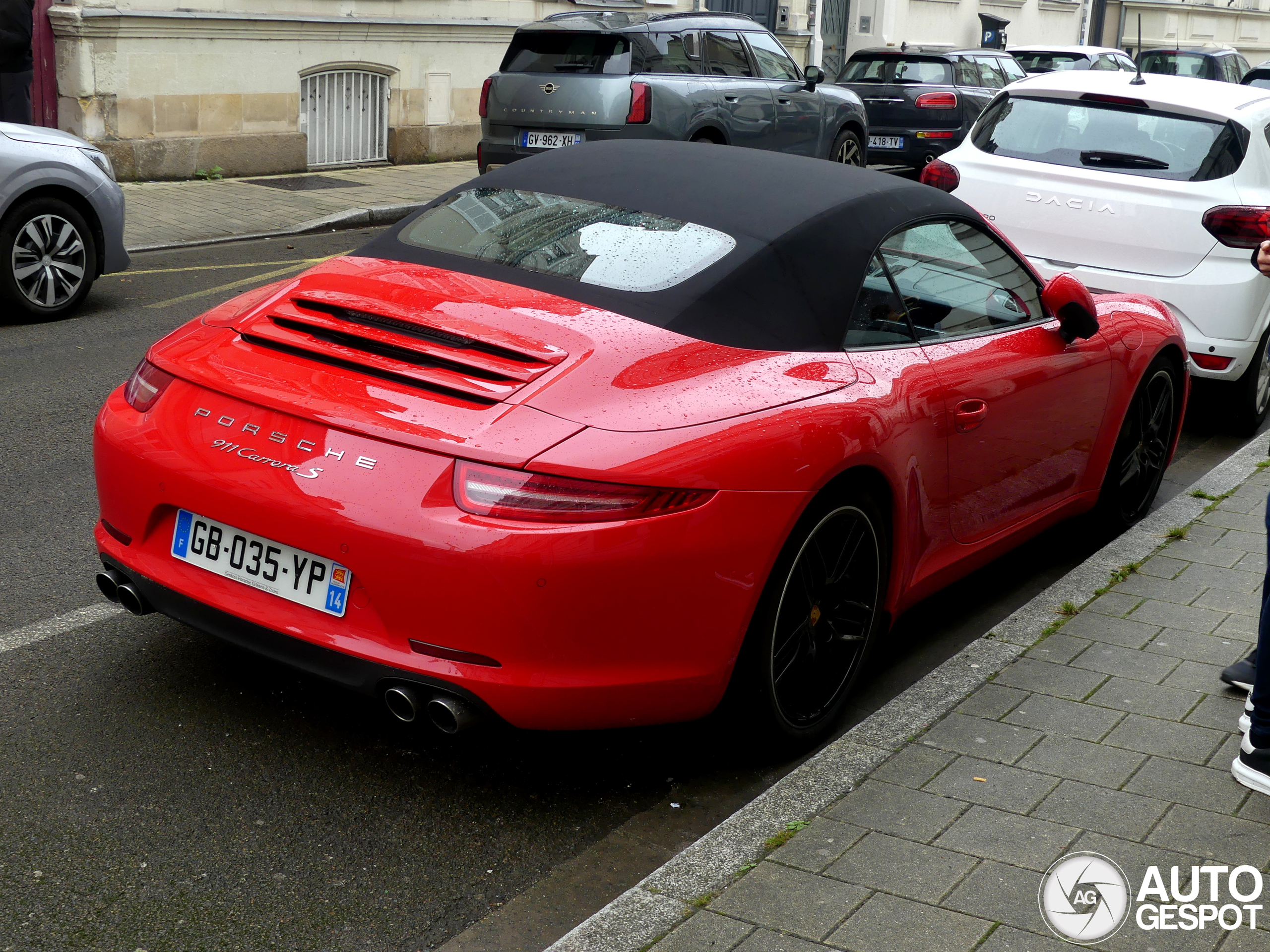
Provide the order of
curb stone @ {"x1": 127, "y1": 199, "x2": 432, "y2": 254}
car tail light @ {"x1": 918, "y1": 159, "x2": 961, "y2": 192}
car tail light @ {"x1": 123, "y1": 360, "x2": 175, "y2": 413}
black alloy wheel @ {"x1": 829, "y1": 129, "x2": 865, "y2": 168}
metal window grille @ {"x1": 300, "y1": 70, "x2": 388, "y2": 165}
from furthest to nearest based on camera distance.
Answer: metal window grille @ {"x1": 300, "y1": 70, "x2": 388, "y2": 165} < black alloy wheel @ {"x1": 829, "y1": 129, "x2": 865, "y2": 168} < curb stone @ {"x1": 127, "y1": 199, "x2": 432, "y2": 254} < car tail light @ {"x1": 918, "y1": 159, "x2": 961, "y2": 192} < car tail light @ {"x1": 123, "y1": 360, "x2": 175, "y2": 413}

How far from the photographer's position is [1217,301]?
6.89 meters

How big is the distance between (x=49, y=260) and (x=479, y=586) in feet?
20.3

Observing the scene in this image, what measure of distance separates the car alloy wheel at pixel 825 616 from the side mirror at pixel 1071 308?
135 centimetres

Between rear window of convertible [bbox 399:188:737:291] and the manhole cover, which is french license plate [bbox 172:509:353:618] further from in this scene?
the manhole cover

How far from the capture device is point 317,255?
437 inches

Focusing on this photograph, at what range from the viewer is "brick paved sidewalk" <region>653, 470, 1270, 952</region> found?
2.84 m

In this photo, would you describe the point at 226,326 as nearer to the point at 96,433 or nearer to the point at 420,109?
the point at 96,433

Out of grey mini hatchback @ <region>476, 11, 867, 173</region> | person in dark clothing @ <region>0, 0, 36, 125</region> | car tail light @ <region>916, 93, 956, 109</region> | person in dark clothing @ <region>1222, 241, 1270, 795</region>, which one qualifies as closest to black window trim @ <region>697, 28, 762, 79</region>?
grey mini hatchback @ <region>476, 11, 867, 173</region>

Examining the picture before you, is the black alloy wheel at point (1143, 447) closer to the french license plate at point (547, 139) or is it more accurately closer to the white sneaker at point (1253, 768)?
the white sneaker at point (1253, 768)

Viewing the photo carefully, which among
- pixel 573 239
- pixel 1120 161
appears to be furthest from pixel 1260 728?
pixel 1120 161

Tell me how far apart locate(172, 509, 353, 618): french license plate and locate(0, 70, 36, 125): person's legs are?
10.1 meters

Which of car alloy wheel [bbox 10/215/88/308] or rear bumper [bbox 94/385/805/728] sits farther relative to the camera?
car alloy wheel [bbox 10/215/88/308]

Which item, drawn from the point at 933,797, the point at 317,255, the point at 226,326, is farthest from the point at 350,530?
the point at 317,255

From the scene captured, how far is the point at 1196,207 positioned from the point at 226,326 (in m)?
5.07
